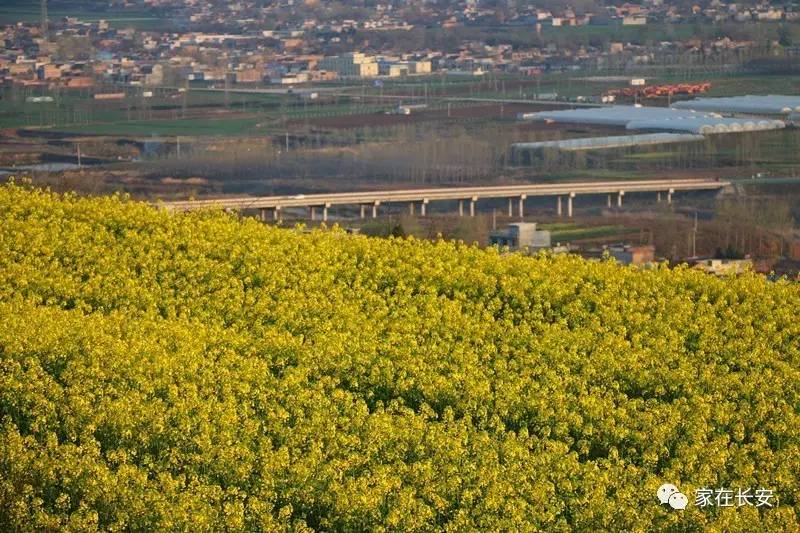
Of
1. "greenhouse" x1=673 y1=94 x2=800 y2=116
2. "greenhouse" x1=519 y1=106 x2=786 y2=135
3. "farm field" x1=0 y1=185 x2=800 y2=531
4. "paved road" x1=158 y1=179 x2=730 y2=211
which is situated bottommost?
"greenhouse" x1=673 y1=94 x2=800 y2=116

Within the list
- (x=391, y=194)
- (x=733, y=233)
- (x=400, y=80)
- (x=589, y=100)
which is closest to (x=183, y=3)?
(x=400, y=80)

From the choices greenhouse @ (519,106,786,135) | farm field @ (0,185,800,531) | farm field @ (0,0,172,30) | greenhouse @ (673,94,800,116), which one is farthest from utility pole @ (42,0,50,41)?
farm field @ (0,185,800,531)

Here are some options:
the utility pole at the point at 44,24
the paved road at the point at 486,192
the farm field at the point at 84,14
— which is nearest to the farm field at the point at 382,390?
the paved road at the point at 486,192

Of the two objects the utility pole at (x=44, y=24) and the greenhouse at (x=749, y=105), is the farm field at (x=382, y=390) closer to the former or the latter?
the greenhouse at (x=749, y=105)

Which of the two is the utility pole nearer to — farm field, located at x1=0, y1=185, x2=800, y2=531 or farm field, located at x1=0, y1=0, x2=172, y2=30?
farm field, located at x1=0, y1=0, x2=172, y2=30

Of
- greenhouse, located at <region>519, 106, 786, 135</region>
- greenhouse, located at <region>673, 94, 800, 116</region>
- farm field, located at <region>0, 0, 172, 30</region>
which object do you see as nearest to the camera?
greenhouse, located at <region>519, 106, 786, 135</region>

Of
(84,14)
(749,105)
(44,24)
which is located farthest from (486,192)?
(84,14)

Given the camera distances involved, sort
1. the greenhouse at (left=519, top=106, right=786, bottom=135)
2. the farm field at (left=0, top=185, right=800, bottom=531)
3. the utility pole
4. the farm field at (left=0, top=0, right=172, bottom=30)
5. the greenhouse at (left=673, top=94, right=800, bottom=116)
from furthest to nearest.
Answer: the farm field at (left=0, top=0, right=172, bottom=30) → the utility pole → the greenhouse at (left=673, top=94, right=800, bottom=116) → the greenhouse at (left=519, top=106, right=786, bottom=135) → the farm field at (left=0, top=185, right=800, bottom=531)

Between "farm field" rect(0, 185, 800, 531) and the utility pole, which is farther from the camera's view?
the utility pole
